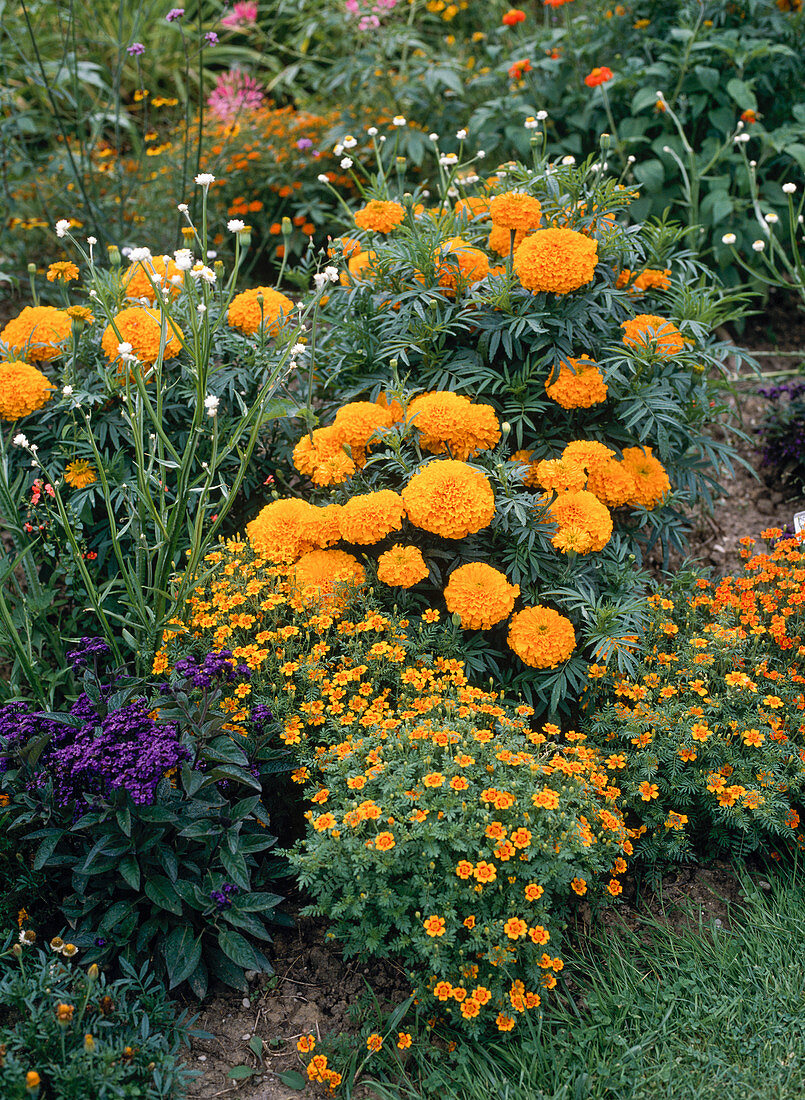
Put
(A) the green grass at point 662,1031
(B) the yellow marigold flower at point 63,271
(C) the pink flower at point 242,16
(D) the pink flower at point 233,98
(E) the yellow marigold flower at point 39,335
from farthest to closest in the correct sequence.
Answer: (C) the pink flower at point 242,16 → (D) the pink flower at point 233,98 → (E) the yellow marigold flower at point 39,335 → (B) the yellow marigold flower at point 63,271 → (A) the green grass at point 662,1031

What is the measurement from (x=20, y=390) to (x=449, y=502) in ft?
4.30

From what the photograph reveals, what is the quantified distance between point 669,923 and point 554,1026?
0.40 meters

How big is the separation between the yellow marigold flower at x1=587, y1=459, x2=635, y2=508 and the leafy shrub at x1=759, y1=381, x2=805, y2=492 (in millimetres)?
1400

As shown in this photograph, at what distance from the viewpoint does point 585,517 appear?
2373 millimetres

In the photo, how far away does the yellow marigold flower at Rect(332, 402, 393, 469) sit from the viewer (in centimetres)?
251

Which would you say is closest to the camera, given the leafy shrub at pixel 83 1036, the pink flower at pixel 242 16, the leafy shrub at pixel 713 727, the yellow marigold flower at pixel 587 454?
the leafy shrub at pixel 83 1036

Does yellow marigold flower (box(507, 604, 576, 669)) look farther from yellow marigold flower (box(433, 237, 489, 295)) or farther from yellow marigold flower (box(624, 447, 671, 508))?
yellow marigold flower (box(433, 237, 489, 295))

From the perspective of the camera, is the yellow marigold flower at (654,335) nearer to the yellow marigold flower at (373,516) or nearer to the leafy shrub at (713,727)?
the leafy shrub at (713,727)

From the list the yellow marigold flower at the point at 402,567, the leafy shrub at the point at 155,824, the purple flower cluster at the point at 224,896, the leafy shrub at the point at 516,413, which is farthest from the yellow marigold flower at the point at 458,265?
the purple flower cluster at the point at 224,896

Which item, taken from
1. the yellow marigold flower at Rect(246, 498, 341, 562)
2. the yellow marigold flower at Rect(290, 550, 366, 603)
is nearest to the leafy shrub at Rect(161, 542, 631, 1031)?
the yellow marigold flower at Rect(290, 550, 366, 603)

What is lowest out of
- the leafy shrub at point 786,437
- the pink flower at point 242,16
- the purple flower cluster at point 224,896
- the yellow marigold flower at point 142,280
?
the leafy shrub at point 786,437

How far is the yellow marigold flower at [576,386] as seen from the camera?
2.52 meters

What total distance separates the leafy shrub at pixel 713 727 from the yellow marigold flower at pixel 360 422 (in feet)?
2.97

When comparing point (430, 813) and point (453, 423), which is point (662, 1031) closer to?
point (430, 813)
